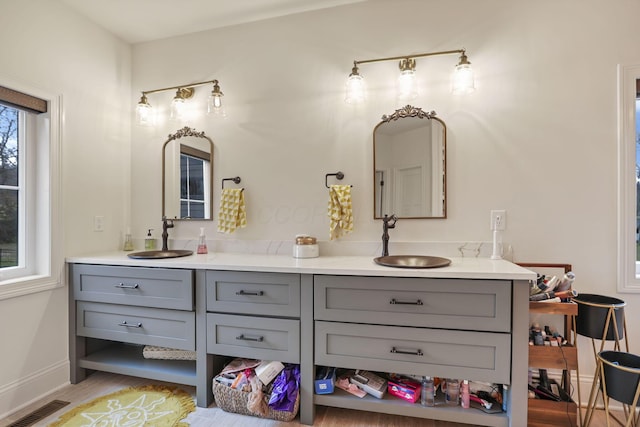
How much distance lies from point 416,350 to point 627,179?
4.90ft

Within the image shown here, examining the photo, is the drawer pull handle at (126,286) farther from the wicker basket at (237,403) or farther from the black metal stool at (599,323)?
the black metal stool at (599,323)

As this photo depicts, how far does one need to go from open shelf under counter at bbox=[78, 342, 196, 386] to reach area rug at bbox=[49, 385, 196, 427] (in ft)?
0.35

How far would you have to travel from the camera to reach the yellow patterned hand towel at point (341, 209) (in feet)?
6.65

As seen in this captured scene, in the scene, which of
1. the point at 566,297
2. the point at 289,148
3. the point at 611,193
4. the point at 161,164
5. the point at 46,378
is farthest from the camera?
the point at 161,164

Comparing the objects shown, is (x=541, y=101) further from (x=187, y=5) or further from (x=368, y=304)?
(x=187, y=5)

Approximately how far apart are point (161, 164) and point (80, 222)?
2.21 ft

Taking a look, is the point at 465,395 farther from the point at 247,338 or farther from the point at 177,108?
the point at 177,108

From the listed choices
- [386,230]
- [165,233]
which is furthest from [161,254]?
[386,230]

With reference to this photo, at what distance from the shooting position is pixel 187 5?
2090 millimetres

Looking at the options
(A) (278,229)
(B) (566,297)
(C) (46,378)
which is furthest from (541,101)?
(C) (46,378)

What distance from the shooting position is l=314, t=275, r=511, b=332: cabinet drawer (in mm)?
1409

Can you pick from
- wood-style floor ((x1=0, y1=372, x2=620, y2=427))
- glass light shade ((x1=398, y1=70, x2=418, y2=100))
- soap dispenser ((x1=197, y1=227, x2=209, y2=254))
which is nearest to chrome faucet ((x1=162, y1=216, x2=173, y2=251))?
soap dispenser ((x1=197, y1=227, x2=209, y2=254))

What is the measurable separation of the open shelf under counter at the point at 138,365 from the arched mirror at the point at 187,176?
38.4 inches

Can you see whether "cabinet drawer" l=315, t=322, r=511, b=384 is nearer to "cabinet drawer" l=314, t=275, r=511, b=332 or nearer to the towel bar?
"cabinet drawer" l=314, t=275, r=511, b=332
